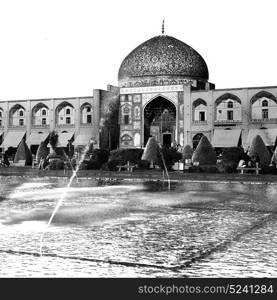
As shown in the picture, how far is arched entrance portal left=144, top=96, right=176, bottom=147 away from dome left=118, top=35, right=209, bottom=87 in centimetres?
171

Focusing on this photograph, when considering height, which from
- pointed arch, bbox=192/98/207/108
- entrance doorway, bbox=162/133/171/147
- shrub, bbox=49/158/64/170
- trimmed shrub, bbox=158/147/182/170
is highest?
pointed arch, bbox=192/98/207/108

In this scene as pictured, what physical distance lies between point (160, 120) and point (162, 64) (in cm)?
413

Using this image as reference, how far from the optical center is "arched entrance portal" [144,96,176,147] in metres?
37.4

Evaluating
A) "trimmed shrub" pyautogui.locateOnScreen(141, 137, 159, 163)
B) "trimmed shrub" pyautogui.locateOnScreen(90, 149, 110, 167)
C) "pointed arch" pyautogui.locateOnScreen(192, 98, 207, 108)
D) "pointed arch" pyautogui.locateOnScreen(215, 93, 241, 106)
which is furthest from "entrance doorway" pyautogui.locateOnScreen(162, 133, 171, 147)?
"trimmed shrub" pyautogui.locateOnScreen(90, 149, 110, 167)

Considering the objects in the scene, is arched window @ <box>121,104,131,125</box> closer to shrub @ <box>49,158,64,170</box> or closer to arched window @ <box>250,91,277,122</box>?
arched window @ <box>250,91,277,122</box>

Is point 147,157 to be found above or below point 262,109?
below

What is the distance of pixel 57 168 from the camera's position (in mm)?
22031

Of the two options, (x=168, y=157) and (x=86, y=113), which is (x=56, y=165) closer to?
(x=168, y=157)

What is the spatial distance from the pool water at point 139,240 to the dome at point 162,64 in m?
29.5

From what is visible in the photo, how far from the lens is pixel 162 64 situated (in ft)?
122

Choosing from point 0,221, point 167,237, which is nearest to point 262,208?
point 167,237
